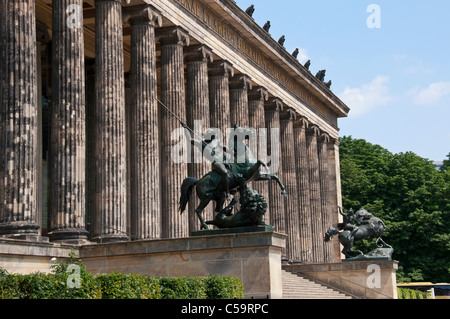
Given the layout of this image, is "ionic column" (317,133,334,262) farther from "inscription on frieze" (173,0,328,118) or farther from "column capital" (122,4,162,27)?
"column capital" (122,4,162,27)

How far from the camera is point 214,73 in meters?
46.5

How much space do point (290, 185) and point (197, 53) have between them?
1708 centimetres

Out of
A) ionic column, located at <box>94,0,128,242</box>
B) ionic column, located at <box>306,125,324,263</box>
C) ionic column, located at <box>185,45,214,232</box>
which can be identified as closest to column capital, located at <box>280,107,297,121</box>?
ionic column, located at <box>306,125,324,263</box>

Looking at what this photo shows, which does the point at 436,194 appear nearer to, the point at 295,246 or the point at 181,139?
the point at 295,246

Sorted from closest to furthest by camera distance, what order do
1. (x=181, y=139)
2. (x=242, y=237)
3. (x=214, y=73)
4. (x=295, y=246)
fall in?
(x=242, y=237)
(x=181, y=139)
(x=214, y=73)
(x=295, y=246)

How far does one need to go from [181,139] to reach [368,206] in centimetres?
3951

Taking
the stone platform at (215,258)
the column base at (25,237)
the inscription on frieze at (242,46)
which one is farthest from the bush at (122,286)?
the inscription on frieze at (242,46)

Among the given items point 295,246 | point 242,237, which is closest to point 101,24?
point 242,237

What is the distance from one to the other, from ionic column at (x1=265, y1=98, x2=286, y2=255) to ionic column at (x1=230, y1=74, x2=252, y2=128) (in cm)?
594

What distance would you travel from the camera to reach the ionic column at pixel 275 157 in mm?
53875

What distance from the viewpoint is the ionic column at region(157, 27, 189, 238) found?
38094mm

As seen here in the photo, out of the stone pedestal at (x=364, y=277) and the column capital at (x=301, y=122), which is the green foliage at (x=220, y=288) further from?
the column capital at (x=301, y=122)

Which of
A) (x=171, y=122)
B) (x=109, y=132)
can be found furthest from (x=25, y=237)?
(x=171, y=122)

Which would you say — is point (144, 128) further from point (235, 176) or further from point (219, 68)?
point (219, 68)
